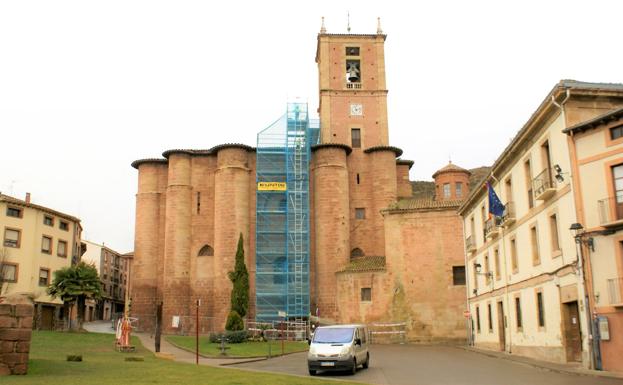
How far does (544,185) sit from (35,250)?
4054cm

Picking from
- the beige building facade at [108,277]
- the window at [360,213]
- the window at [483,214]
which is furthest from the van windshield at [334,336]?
the beige building facade at [108,277]

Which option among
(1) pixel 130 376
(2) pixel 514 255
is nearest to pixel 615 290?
(2) pixel 514 255

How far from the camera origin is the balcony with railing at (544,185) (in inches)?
852

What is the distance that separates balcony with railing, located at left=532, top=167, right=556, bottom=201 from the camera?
21.6m

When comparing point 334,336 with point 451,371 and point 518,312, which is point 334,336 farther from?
point 518,312

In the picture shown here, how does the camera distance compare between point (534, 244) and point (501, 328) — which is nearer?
point (534, 244)

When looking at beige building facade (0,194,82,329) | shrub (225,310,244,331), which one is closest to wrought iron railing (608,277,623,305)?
shrub (225,310,244,331)

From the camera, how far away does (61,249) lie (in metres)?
53.2

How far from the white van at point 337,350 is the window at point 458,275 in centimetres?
2114

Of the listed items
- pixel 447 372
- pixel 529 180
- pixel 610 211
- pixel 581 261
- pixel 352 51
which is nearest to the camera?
pixel 610 211

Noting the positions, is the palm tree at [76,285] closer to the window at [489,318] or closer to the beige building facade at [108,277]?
the window at [489,318]

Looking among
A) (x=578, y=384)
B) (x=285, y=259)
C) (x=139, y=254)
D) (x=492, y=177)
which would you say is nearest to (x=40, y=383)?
(x=578, y=384)

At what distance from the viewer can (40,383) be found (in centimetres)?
1320

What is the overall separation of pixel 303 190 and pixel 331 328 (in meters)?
28.1
